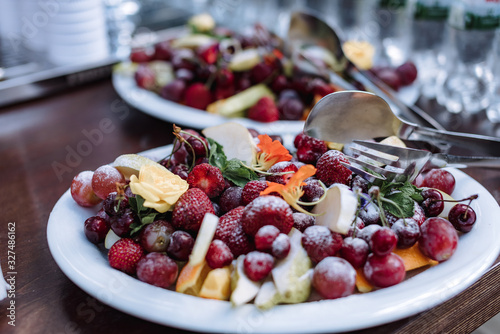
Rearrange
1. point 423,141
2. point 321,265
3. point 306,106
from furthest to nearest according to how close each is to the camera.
A: point 306,106 < point 423,141 < point 321,265

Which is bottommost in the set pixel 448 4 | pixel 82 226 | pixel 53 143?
pixel 53 143

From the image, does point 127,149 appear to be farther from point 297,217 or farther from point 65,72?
point 297,217

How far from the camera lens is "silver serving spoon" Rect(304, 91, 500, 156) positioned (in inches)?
29.0

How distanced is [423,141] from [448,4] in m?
0.61

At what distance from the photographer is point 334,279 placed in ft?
1.67

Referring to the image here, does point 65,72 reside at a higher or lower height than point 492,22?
lower

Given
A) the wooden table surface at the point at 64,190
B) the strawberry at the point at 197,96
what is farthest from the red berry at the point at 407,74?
the strawberry at the point at 197,96

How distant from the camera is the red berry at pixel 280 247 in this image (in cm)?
53

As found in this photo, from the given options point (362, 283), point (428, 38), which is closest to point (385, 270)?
point (362, 283)

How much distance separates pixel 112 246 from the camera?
22.6 inches

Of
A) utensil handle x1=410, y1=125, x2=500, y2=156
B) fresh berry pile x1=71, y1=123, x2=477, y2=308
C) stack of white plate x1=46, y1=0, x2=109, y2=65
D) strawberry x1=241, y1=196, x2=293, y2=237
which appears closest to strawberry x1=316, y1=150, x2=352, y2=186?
fresh berry pile x1=71, y1=123, x2=477, y2=308

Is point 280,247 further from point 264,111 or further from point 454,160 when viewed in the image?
point 264,111

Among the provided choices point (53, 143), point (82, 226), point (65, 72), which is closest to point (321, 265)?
point (82, 226)

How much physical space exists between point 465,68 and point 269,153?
28.7 inches
